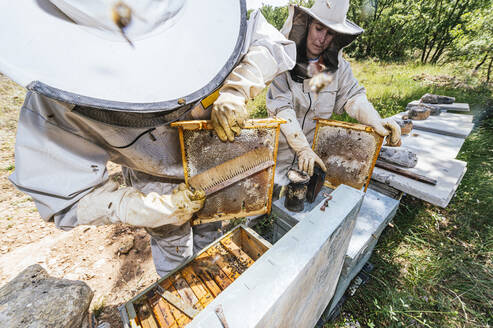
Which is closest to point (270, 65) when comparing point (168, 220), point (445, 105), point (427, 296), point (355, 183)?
point (168, 220)

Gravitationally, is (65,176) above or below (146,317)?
above

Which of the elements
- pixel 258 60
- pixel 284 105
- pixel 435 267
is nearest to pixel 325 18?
pixel 284 105

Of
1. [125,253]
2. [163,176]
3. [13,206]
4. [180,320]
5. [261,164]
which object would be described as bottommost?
[125,253]

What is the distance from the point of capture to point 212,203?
1.80 meters

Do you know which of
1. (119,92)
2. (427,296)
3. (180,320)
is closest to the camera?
(119,92)

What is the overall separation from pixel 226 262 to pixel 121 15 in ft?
6.60

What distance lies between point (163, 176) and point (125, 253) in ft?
7.11

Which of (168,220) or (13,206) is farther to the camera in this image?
(13,206)

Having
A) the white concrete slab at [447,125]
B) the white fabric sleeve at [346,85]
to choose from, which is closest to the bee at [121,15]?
the white fabric sleeve at [346,85]

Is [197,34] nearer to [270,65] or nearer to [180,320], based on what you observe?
[270,65]

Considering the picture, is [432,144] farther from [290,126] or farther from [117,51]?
[117,51]

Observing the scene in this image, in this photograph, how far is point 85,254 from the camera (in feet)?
10.0

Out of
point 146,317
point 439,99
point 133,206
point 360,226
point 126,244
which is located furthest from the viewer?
point 439,99

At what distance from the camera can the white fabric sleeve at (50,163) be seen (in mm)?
1091
